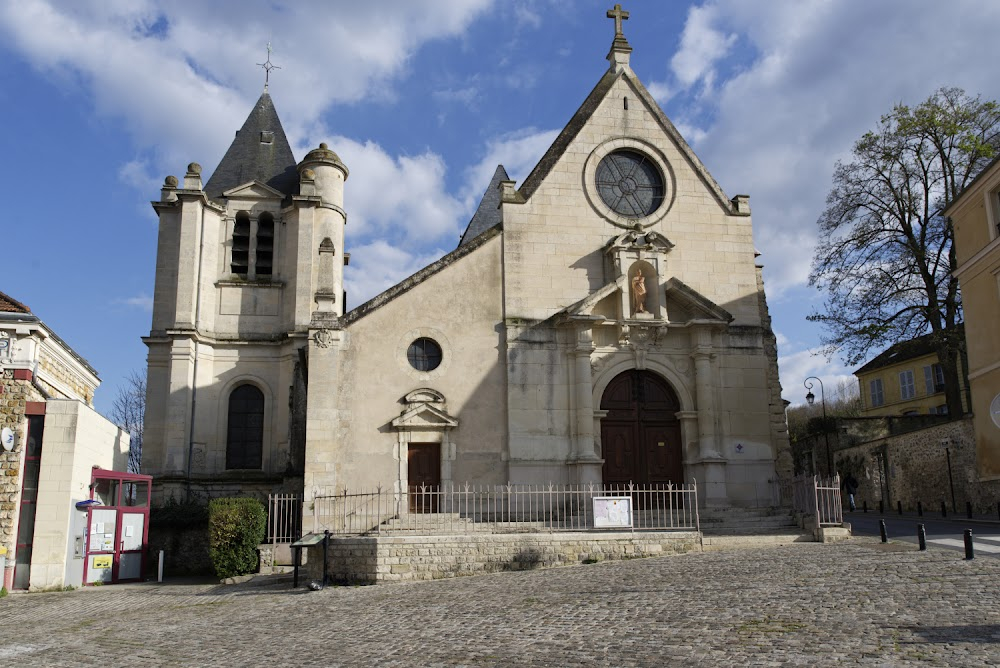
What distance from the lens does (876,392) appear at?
159 ft

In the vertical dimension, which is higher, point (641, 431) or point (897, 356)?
point (897, 356)

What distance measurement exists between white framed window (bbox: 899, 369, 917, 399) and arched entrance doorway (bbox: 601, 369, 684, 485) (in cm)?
2977

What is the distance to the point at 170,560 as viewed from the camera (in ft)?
69.3

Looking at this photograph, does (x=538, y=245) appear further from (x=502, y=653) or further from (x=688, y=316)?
(x=502, y=653)

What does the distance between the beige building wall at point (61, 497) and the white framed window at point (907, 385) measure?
40.4 meters

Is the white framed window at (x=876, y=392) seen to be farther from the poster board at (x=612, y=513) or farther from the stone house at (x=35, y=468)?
the stone house at (x=35, y=468)

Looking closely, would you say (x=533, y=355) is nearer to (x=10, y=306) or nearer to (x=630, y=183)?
(x=630, y=183)

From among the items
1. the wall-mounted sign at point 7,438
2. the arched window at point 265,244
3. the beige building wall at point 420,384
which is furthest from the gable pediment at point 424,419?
the arched window at point 265,244

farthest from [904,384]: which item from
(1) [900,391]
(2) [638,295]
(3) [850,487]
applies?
(2) [638,295]

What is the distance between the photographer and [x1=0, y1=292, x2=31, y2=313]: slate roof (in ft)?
58.3

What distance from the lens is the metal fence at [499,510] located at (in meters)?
16.7

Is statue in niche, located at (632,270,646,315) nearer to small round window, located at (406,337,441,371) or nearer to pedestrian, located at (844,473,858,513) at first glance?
small round window, located at (406,337,441,371)

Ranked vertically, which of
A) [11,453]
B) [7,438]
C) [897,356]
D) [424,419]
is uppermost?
[897,356]

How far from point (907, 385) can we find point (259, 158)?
35125 millimetres
